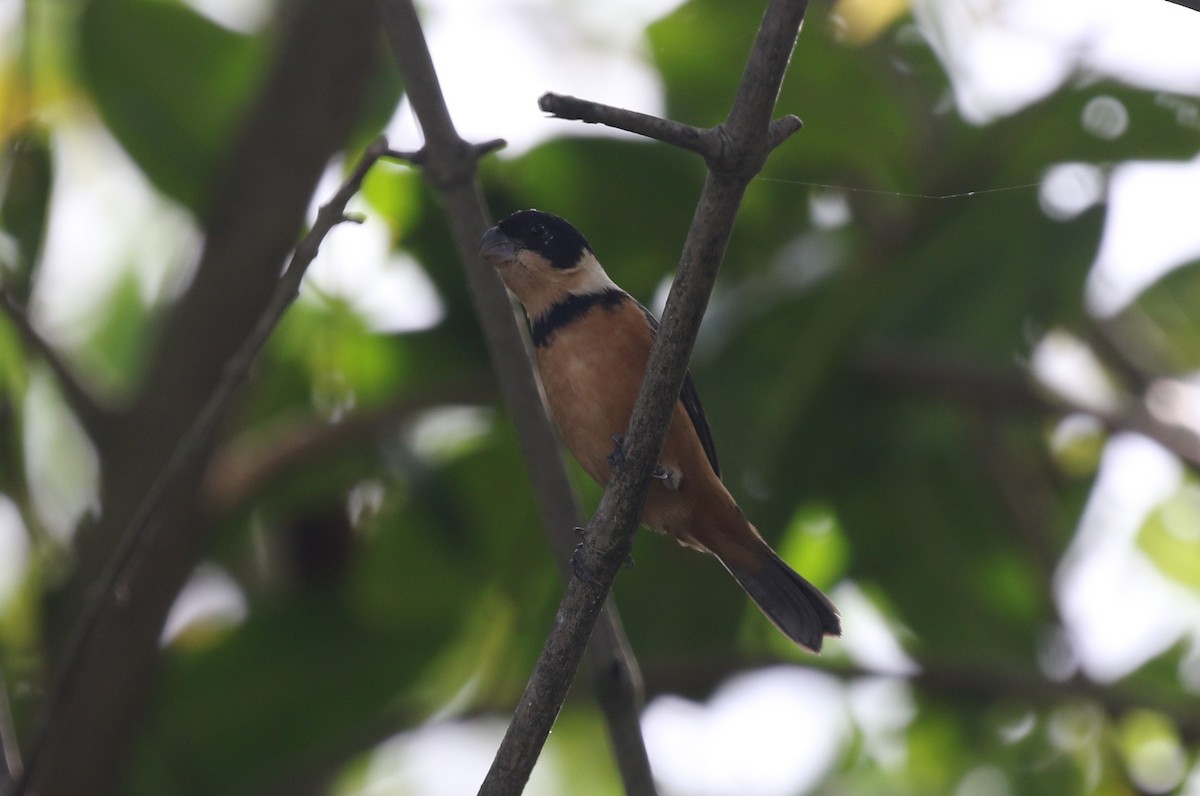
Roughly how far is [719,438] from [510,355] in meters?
1.79

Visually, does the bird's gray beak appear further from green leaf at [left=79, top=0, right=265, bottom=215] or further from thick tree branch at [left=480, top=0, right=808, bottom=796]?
green leaf at [left=79, top=0, right=265, bottom=215]

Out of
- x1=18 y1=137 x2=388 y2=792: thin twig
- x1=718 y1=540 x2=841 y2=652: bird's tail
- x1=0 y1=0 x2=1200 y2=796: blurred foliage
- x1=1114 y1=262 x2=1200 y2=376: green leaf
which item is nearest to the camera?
x1=18 y1=137 x2=388 y2=792: thin twig

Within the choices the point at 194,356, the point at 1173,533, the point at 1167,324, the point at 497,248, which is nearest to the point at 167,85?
the point at 194,356

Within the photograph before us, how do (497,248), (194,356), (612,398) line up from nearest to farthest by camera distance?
(612,398) → (497,248) → (194,356)

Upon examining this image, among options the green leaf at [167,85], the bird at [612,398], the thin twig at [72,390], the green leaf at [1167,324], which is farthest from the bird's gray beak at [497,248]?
the green leaf at [1167,324]

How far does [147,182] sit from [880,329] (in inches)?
116

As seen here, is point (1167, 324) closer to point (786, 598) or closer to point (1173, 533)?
point (1173, 533)

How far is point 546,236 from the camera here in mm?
3594

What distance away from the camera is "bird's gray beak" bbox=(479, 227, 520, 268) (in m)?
3.18

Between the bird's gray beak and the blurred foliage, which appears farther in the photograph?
the blurred foliage

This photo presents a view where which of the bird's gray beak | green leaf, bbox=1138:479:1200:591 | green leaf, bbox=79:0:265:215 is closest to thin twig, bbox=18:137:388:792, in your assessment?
the bird's gray beak

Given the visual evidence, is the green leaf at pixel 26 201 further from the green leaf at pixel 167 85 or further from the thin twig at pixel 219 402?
the thin twig at pixel 219 402

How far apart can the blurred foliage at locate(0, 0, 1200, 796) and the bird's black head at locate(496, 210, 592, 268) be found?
875 millimetres

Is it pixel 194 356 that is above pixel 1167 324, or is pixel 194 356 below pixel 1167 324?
above
